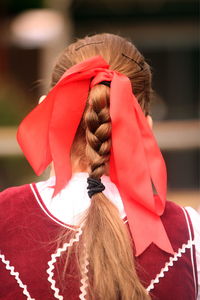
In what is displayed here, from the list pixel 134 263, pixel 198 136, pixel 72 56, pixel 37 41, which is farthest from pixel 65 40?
pixel 134 263

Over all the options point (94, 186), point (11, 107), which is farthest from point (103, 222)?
point (11, 107)

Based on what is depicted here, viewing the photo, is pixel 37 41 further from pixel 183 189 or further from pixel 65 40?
pixel 183 189

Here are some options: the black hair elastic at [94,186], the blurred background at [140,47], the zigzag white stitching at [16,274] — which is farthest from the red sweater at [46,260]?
the blurred background at [140,47]

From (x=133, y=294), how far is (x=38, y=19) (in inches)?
155

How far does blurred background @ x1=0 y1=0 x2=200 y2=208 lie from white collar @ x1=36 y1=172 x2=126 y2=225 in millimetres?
3134

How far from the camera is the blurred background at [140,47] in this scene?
4879mm

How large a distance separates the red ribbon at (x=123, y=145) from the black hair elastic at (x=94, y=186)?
7cm

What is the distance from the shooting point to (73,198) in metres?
1.48

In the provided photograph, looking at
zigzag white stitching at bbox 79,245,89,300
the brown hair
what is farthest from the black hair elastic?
zigzag white stitching at bbox 79,245,89,300

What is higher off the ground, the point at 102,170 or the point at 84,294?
the point at 102,170

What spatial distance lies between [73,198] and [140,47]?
4.17 meters

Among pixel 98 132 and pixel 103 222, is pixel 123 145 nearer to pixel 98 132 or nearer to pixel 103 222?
pixel 98 132

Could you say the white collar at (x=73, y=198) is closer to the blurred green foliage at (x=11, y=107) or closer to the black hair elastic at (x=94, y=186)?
the black hair elastic at (x=94, y=186)

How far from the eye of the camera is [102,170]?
4.79 feet
